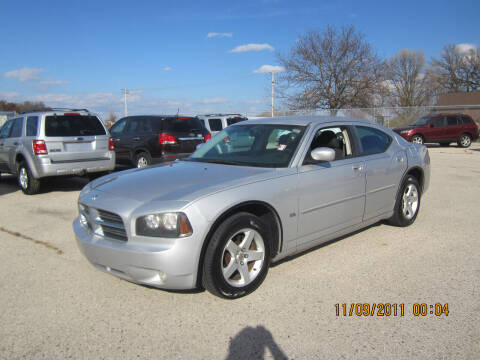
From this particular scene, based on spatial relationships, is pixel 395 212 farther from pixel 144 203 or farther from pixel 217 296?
pixel 144 203

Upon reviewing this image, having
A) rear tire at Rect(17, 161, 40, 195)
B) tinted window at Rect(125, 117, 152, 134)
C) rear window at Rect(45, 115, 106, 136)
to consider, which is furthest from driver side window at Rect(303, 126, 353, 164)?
tinted window at Rect(125, 117, 152, 134)

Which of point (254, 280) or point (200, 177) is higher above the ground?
point (200, 177)

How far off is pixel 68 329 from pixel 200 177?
1644 millimetres

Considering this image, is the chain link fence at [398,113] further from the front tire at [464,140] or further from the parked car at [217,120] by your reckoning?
the parked car at [217,120]

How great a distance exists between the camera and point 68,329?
3.00 m

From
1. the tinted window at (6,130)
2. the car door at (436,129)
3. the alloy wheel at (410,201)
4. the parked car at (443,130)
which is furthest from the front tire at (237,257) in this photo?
the car door at (436,129)

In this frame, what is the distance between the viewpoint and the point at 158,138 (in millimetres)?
10648

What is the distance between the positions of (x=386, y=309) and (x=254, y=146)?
7.11ft

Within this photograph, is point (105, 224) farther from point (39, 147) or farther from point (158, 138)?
point (158, 138)

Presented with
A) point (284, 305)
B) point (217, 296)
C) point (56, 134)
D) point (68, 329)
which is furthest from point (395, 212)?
point (56, 134)

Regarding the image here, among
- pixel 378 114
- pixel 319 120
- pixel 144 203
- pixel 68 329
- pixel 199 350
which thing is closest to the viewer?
pixel 199 350

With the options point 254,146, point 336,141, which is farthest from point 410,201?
point 254,146

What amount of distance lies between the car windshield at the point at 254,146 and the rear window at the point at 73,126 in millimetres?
4683

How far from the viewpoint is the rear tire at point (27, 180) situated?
8.30 metres
